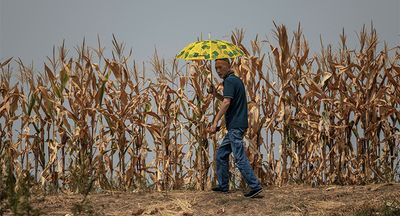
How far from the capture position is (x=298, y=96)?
10.2 metres

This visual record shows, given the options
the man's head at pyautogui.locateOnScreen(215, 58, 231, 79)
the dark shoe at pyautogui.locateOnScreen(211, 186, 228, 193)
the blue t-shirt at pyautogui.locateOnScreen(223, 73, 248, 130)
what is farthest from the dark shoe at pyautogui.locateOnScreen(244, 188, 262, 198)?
the man's head at pyautogui.locateOnScreen(215, 58, 231, 79)

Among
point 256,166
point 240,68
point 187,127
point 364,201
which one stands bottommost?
point 364,201

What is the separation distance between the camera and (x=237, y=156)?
28.2 feet

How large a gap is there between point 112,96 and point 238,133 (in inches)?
97.6

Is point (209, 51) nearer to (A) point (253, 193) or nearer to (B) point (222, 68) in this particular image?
(B) point (222, 68)

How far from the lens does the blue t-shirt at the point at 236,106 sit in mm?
8622

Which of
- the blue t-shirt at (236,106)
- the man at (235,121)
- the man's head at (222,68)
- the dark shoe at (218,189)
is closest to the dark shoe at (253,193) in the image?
the man at (235,121)

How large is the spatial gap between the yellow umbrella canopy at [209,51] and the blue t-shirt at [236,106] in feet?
1.08

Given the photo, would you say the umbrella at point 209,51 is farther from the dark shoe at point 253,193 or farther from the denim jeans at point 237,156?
the dark shoe at point 253,193

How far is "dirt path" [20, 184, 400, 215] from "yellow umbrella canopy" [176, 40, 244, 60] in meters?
2.00

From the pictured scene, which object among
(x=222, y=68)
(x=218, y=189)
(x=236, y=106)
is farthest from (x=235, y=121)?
(x=218, y=189)

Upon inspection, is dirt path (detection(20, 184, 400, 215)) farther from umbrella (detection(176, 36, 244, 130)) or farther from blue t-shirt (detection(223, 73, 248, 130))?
umbrella (detection(176, 36, 244, 130))

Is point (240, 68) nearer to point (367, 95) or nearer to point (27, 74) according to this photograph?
point (367, 95)

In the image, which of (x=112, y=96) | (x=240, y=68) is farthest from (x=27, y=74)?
(x=240, y=68)
